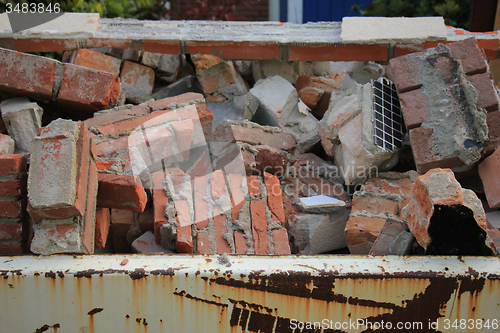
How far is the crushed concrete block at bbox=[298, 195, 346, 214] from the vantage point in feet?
7.38

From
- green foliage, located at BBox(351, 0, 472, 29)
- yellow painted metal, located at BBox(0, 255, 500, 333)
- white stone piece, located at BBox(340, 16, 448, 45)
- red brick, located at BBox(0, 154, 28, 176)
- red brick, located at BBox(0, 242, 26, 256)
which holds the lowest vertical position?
yellow painted metal, located at BBox(0, 255, 500, 333)

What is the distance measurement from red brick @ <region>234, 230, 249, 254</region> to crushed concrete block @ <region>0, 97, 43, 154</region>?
141 cm

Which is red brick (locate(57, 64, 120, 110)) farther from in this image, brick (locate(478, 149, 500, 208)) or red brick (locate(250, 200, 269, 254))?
brick (locate(478, 149, 500, 208))

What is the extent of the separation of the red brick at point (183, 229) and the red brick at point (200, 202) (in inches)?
1.9

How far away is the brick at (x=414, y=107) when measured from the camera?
2.38 m

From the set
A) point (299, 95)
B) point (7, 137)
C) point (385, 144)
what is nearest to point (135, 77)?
point (7, 137)

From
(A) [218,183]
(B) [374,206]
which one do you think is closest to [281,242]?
(A) [218,183]

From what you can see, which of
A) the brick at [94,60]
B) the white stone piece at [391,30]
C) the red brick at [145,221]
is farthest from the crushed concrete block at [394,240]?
the brick at [94,60]

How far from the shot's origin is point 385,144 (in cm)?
238

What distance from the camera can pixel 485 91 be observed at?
7.81 feet

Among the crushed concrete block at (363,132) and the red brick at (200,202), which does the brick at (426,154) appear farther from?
the red brick at (200,202)

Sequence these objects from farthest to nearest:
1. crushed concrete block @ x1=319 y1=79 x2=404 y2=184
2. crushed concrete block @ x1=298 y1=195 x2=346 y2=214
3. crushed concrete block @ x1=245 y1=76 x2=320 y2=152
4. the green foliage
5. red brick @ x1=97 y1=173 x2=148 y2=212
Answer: the green foliage < crushed concrete block @ x1=245 y1=76 x2=320 y2=152 < crushed concrete block @ x1=319 y1=79 x2=404 y2=184 < crushed concrete block @ x1=298 y1=195 x2=346 y2=214 < red brick @ x1=97 y1=173 x2=148 y2=212

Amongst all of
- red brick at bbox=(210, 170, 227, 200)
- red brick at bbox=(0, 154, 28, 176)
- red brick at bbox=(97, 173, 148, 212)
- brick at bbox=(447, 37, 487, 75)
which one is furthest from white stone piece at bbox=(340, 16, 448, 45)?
red brick at bbox=(0, 154, 28, 176)

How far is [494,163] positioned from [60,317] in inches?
86.2
